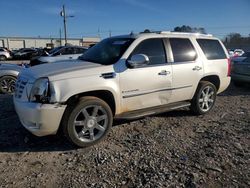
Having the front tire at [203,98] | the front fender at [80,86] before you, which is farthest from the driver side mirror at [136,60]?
the front tire at [203,98]

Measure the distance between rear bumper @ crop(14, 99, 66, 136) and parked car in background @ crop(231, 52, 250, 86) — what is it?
758cm

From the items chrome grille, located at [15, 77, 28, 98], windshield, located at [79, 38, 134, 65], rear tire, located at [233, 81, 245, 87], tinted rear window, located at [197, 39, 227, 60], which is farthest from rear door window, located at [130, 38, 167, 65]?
rear tire, located at [233, 81, 245, 87]

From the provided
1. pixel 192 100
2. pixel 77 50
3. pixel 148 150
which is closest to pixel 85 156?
pixel 148 150

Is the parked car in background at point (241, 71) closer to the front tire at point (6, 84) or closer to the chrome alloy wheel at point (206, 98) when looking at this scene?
the chrome alloy wheel at point (206, 98)

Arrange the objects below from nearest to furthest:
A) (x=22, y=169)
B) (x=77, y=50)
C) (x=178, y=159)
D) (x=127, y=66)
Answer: (x=22, y=169) < (x=178, y=159) < (x=127, y=66) < (x=77, y=50)

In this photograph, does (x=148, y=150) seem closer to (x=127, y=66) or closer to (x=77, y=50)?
(x=127, y=66)

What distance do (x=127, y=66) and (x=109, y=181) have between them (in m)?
2.05

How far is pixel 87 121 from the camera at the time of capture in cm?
459

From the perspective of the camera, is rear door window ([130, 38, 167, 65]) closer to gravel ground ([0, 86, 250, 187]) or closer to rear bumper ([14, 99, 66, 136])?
gravel ground ([0, 86, 250, 187])

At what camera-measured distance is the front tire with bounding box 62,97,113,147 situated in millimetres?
4387

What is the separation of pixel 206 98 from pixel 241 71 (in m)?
4.31

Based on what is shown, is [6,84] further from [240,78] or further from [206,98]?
[240,78]

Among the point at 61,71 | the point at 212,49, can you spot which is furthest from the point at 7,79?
the point at 212,49

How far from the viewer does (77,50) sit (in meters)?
17.0
